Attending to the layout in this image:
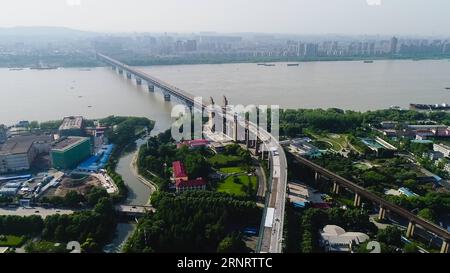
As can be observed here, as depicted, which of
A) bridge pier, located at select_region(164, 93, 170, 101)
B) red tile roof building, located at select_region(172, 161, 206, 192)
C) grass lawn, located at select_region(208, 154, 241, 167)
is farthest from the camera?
bridge pier, located at select_region(164, 93, 170, 101)

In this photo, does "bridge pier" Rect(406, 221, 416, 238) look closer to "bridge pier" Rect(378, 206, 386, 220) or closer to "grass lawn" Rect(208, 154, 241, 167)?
"bridge pier" Rect(378, 206, 386, 220)

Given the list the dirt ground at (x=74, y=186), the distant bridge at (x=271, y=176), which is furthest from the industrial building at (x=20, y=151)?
the distant bridge at (x=271, y=176)

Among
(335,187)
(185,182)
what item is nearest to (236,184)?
(185,182)

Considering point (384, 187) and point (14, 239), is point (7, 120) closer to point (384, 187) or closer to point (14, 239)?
point (14, 239)

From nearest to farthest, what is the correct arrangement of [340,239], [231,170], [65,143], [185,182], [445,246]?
1. [445,246]
2. [340,239]
3. [185,182]
4. [231,170]
5. [65,143]

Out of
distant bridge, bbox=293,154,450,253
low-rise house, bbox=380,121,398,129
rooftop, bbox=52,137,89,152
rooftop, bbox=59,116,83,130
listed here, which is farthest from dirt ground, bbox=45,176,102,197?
low-rise house, bbox=380,121,398,129

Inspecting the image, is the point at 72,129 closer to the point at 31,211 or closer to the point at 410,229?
the point at 31,211

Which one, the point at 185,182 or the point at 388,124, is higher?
the point at 388,124
